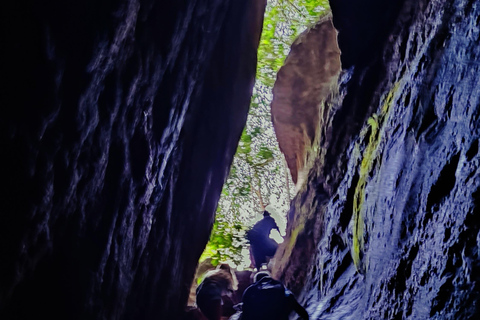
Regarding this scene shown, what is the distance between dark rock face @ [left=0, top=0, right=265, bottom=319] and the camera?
9.59 feet

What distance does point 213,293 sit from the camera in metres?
9.63

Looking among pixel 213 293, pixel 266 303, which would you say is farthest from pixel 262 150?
pixel 266 303

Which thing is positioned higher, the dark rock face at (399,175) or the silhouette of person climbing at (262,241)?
the dark rock face at (399,175)

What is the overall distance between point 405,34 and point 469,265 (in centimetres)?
518

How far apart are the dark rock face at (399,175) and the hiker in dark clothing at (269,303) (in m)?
0.47

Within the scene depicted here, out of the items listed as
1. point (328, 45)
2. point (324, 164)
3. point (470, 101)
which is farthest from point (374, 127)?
point (328, 45)

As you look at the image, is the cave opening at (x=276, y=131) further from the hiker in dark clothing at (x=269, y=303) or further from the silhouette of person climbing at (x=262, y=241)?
the hiker in dark clothing at (x=269, y=303)

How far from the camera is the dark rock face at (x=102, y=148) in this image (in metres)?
2.92

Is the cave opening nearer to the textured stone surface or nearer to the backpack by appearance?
the textured stone surface

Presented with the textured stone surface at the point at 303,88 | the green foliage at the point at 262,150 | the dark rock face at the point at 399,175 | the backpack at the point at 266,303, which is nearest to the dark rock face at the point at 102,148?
the backpack at the point at 266,303

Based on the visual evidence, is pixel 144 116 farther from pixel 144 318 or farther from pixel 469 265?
pixel 469 265

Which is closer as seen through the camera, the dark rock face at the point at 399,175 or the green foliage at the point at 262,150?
the dark rock face at the point at 399,175

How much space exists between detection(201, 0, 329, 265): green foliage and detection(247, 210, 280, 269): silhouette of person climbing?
4115mm

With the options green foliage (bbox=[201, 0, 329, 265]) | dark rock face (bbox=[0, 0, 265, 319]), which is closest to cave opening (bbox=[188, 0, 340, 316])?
green foliage (bbox=[201, 0, 329, 265])
